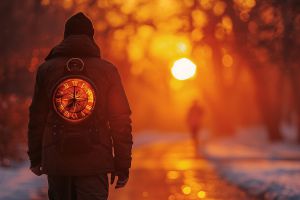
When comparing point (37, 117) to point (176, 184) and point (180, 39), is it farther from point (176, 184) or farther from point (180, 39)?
point (180, 39)

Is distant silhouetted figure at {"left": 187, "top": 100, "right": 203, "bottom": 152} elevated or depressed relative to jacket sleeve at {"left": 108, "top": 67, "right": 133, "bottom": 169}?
depressed

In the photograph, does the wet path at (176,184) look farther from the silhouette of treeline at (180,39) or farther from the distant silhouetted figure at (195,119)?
the distant silhouetted figure at (195,119)

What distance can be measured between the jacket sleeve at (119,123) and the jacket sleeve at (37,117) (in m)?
0.45

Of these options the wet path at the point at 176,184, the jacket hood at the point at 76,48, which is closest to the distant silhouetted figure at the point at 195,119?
the wet path at the point at 176,184

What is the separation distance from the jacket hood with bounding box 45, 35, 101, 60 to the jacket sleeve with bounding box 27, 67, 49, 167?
7.9 inches

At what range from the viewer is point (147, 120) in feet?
241

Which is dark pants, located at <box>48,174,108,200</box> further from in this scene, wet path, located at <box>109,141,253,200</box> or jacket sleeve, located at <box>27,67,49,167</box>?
wet path, located at <box>109,141,253,200</box>

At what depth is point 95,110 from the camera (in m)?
4.96

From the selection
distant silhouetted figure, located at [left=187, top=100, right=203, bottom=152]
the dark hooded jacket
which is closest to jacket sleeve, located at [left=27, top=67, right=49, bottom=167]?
the dark hooded jacket

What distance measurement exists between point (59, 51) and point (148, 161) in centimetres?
1633

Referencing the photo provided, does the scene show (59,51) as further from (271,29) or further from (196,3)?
(196,3)

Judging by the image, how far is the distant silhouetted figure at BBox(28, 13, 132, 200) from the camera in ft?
16.0

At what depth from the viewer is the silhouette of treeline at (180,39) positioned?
62.8 ft

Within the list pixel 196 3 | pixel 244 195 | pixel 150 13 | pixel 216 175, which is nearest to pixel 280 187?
pixel 244 195
